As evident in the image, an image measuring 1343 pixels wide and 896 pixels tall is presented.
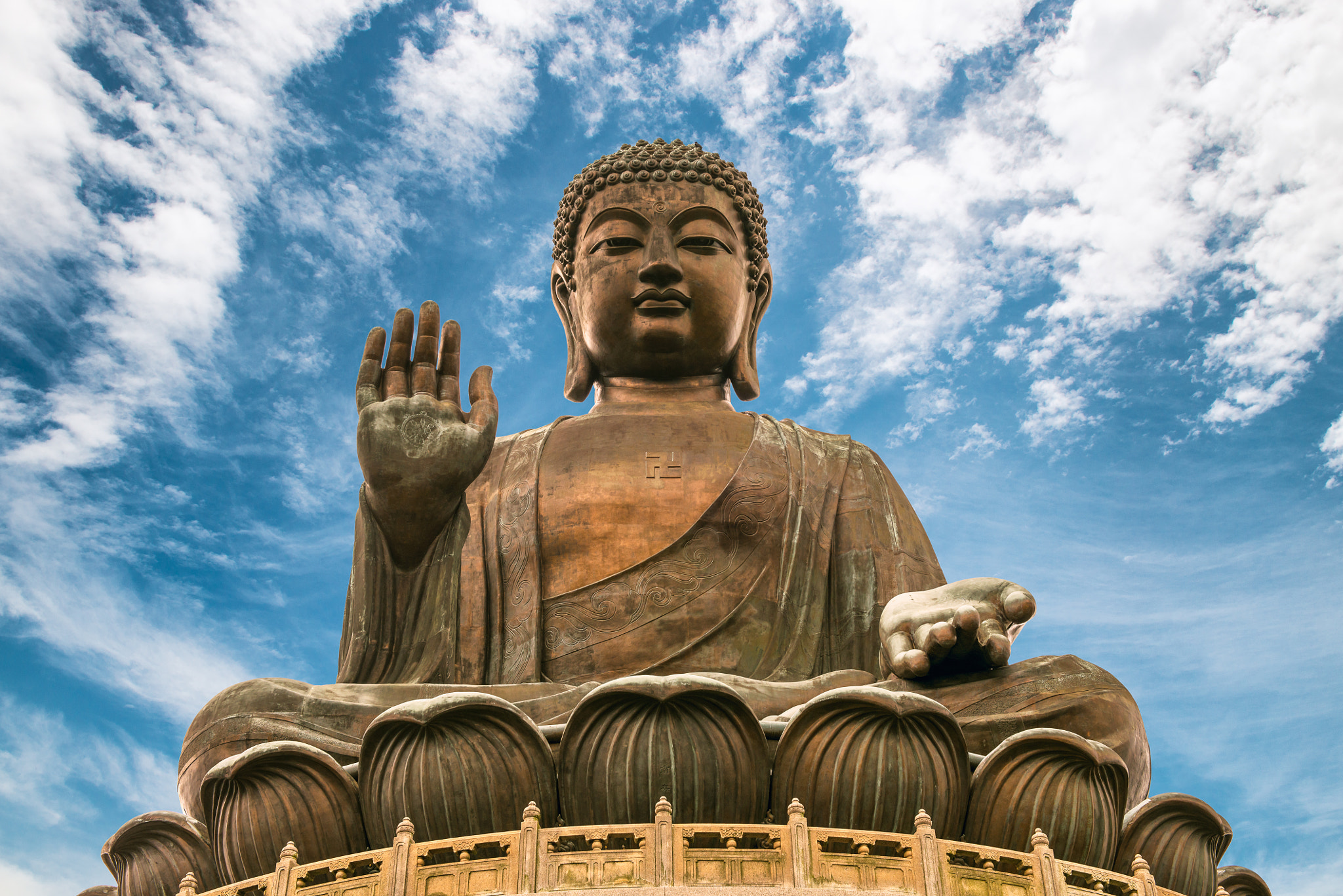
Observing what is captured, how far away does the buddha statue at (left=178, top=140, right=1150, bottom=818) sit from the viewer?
7.73 meters

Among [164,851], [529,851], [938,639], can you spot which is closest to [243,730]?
[164,851]

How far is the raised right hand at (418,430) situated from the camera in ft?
26.9

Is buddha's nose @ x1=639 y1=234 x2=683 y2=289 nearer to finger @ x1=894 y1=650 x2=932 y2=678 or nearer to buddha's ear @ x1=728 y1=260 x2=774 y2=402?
buddha's ear @ x1=728 y1=260 x2=774 y2=402

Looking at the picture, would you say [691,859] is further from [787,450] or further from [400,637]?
[787,450]

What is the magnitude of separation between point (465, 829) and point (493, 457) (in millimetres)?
3918

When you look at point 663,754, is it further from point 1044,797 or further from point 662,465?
point 662,465

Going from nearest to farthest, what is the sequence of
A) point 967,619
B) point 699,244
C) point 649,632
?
point 967,619 < point 649,632 < point 699,244

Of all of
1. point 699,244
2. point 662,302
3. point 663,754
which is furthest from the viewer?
point 699,244

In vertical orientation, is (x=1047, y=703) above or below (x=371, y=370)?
below

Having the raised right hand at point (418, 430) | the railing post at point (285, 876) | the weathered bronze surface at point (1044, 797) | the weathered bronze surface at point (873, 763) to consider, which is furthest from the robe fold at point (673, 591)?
the railing post at point (285, 876)

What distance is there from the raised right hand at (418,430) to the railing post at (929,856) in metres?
3.05

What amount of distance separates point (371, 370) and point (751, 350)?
140 inches

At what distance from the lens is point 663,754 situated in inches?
265

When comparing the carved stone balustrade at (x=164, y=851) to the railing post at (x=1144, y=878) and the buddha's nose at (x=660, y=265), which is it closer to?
the railing post at (x=1144, y=878)
